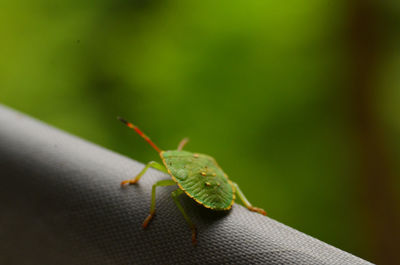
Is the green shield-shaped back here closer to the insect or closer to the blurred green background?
the insect

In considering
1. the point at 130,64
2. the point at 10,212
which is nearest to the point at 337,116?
the point at 130,64

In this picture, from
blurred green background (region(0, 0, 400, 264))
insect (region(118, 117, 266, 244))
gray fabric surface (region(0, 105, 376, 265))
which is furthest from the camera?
blurred green background (region(0, 0, 400, 264))

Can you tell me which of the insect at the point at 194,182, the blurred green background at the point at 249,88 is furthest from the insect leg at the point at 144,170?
the blurred green background at the point at 249,88

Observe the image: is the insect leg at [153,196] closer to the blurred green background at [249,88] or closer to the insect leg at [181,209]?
the insect leg at [181,209]

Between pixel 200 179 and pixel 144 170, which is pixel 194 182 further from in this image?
pixel 144 170

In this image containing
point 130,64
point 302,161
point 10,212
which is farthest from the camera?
point 130,64

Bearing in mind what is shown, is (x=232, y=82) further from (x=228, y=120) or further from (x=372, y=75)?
(x=372, y=75)

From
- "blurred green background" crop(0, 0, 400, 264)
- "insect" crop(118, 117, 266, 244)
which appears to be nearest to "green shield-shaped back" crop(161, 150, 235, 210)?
"insect" crop(118, 117, 266, 244)
